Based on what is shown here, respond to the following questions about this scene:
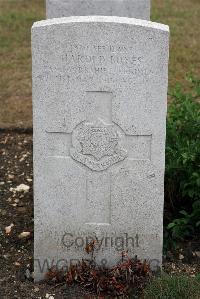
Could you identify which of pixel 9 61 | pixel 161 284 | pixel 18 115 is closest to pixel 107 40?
pixel 161 284

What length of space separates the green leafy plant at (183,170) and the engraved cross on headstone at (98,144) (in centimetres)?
55

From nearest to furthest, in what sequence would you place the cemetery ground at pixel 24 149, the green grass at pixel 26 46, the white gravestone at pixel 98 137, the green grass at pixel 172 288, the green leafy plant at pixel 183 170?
the white gravestone at pixel 98 137
the green grass at pixel 172 288
the cemetery ground at pixel 24 149
the green leafy plant at pixel 183 170
the green grass at pixel 26 46

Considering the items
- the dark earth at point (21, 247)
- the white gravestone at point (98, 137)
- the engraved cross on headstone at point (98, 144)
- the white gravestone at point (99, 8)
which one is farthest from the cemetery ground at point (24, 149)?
the white gravestone at point (99, 8)

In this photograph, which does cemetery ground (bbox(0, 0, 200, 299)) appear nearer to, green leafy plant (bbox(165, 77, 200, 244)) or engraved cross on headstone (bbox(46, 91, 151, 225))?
green leafy plant (bbox(165, 77, 200, 244))

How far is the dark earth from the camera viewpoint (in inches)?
157

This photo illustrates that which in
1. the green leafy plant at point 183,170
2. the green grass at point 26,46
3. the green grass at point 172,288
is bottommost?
the green grass at point 172,288

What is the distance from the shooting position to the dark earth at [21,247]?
3996mm

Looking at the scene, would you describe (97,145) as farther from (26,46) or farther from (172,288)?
(26,46)

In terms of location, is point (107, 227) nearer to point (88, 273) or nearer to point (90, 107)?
point (88, 273)

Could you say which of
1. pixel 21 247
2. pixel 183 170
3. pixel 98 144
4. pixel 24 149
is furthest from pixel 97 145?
pixel 24 149

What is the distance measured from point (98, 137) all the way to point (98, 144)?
5 cm

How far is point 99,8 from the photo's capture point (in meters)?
6.30

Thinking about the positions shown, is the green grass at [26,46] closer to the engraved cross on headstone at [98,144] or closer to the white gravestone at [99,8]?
the white gravestone at [99,8]

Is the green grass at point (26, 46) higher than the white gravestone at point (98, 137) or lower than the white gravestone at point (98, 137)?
higher
